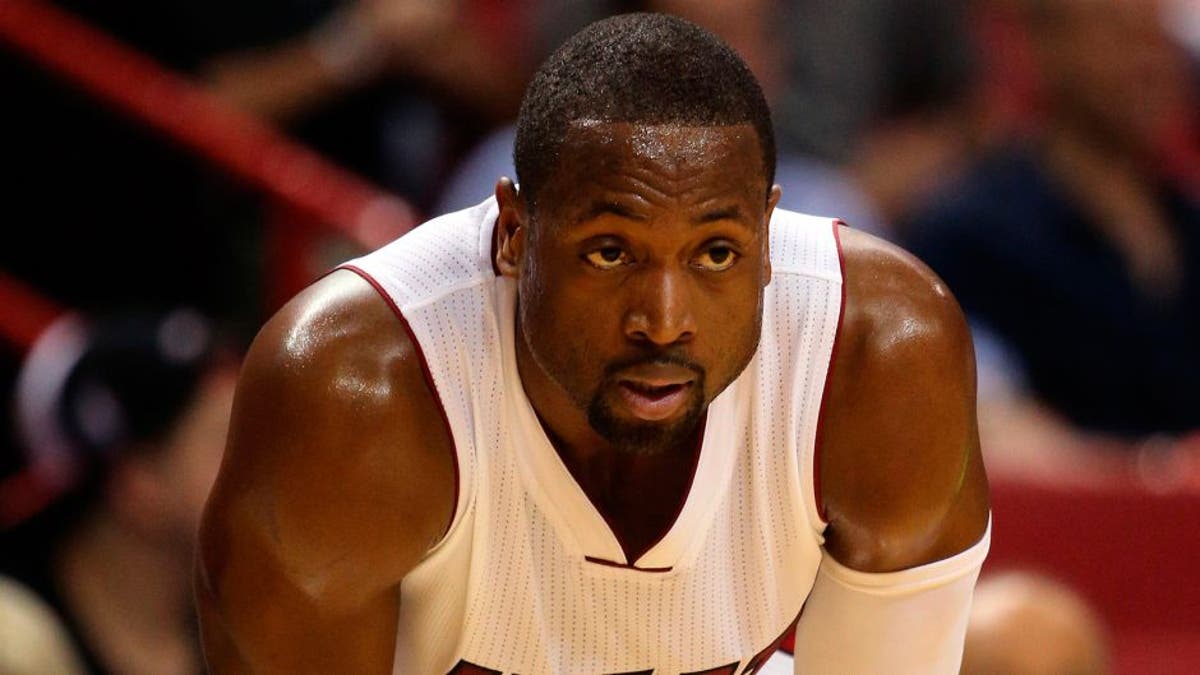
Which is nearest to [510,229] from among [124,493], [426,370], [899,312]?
[426,370]

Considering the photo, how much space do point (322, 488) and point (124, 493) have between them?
3.98 ft

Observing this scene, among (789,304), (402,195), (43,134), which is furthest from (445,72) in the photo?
(789,304)

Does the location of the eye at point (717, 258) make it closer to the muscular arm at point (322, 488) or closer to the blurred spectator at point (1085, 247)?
the muscular arm at point (322, 488)

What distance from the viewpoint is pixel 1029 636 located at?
8.13 feet

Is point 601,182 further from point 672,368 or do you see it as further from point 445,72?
point 445,72

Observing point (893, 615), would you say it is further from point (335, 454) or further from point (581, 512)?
point (335, 454)

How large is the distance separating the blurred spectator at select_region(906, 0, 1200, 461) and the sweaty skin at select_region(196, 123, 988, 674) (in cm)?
151

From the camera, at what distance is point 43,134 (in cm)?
Result: 305

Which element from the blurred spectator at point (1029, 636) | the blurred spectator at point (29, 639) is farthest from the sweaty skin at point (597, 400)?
the blurred spectator at point (29, 639)

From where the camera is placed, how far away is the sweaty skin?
1.52m

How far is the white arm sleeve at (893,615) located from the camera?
1.79 meters

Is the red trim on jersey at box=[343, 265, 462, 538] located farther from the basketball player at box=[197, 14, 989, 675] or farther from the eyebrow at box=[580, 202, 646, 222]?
the eyebrow at box=[580, 202, 646, 222]

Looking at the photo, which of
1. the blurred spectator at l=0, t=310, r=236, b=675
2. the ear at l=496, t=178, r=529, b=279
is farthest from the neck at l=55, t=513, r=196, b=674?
the ear at l=496, t=178, r=529, b=279

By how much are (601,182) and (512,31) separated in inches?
84.2
